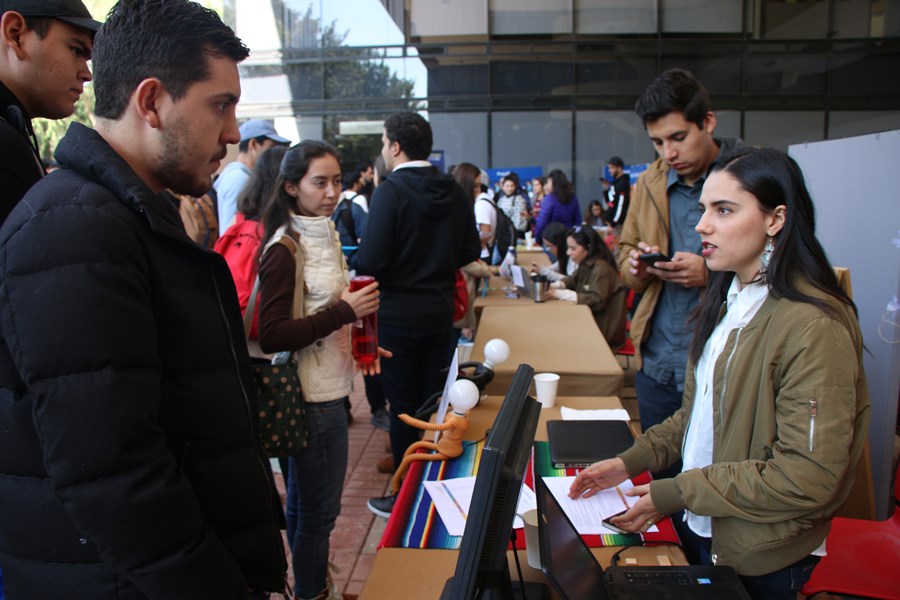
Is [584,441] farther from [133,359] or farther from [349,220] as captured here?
[349,220]

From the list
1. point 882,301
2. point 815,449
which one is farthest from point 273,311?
point 882,301

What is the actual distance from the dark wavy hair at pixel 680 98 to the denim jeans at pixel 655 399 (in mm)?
1000

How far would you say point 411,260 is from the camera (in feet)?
10.5

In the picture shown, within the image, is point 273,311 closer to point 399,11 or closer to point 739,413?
point 739,413

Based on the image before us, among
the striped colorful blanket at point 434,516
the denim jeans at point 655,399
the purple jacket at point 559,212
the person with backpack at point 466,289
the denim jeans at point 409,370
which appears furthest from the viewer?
the purple jacket at point 559,212

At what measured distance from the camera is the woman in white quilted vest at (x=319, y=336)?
219 centimetres

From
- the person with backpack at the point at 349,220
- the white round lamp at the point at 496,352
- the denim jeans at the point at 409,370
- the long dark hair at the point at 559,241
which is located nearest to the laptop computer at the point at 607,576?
the white round lamp at the point at 496,352

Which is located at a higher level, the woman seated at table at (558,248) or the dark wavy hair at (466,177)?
the dark wavy hair at (466,177)

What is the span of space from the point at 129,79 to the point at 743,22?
1421cm

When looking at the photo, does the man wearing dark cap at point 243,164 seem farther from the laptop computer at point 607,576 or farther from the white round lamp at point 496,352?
the laptop computer at point 607,576

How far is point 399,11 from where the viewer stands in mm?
12789

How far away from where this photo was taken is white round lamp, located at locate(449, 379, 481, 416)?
1.99m

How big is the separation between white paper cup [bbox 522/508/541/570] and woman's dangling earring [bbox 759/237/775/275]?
825 mm

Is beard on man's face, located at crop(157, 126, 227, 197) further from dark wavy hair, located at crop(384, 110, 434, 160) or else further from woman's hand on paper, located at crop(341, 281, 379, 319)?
dark wavy hair, located at crop(384, 110, 434, 160)
